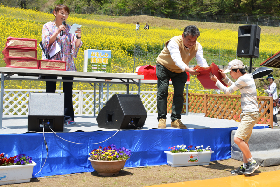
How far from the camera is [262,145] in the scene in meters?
4.04

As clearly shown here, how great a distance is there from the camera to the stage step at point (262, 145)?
156 inches

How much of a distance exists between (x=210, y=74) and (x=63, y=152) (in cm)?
167

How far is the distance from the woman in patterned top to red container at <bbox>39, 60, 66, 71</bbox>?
212mm

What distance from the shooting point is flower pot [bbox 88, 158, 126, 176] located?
2.96m

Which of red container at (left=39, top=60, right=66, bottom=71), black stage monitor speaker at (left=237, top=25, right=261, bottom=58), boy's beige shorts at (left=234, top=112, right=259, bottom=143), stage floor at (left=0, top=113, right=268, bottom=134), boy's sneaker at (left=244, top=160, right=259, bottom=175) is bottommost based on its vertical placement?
boy's sneaker at (left=244, top=160, right=259, bottom=175)

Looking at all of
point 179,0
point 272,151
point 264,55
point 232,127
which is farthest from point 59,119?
point 179,0

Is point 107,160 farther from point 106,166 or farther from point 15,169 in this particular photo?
point 15,169

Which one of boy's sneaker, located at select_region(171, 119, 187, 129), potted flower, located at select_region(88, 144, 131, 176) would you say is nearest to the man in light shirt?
boy's sneaker, located at select_region(171, 119, 187, 129)

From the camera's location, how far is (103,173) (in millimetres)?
3016

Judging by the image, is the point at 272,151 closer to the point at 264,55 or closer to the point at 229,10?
the point at 264,55

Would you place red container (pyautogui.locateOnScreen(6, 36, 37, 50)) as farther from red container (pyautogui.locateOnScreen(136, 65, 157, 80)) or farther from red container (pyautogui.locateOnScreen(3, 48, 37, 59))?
red container (pyautogui.locateOnScreen(136, 65, 157, 80))

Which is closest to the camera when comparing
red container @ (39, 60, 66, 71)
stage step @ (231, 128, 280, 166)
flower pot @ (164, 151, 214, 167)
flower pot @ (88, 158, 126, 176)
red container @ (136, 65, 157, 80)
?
flower pot @ (88, 158, 126, 176)

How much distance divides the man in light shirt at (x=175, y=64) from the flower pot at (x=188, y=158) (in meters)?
0.34

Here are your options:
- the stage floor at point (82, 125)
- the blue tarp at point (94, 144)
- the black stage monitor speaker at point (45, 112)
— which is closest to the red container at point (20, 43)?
the black stage monitor speaker at point (45, 112)
